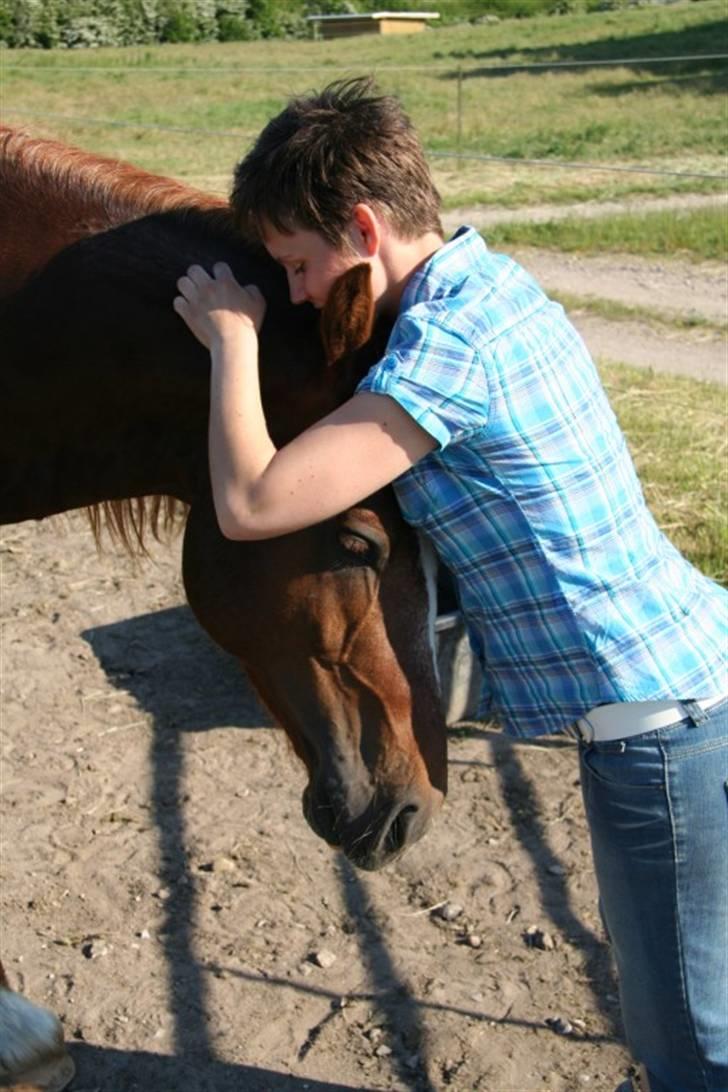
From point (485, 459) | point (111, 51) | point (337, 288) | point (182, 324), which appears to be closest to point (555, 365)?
point (485, 459)

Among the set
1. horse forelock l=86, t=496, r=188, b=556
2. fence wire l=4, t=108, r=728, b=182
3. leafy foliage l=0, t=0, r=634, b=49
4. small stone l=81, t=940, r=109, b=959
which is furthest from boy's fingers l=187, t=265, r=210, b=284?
leafy foliage l=0, t=0, r=634, b=49

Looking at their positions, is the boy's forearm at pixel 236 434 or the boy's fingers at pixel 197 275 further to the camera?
the boy's fingers at pixel 197 275

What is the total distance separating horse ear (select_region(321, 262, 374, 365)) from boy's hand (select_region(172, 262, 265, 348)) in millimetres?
139

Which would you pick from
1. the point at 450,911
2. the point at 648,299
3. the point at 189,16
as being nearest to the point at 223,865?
the point at 450,911

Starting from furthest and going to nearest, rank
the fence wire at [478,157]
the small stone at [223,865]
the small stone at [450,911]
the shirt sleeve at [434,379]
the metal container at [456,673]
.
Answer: the fence wire at [478,157] < the metal container at [456,673] < the small stone at [223,865] < the small stone at [450,911] < the shirt sleeve at [434,379]

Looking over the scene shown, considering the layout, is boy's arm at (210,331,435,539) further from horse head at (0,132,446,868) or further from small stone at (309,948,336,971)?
small stone at (309,948,336,971)

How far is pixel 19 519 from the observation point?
9.18 feet

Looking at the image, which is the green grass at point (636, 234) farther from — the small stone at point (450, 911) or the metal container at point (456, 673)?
the small stone at point (450, 911)

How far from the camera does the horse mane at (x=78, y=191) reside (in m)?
2.45

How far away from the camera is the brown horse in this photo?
2.17m

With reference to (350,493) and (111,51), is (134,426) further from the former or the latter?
(111,51)

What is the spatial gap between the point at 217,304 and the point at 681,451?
4249 mm

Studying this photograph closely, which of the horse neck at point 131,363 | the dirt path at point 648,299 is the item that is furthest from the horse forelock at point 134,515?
the dirt path at point 648,299

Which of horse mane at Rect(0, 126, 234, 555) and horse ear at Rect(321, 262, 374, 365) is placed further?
horse mane at Rect(0, 126, 234, 555)
